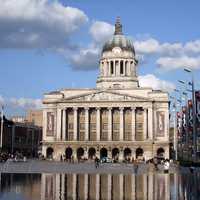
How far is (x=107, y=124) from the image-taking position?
135750mm

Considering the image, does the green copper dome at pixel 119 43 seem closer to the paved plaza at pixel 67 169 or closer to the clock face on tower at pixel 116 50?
the clock face on tower at pixel 116 50

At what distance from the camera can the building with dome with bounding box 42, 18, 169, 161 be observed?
432 feet

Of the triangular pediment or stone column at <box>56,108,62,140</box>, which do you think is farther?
stone column at <box>56,108,62,140</box>

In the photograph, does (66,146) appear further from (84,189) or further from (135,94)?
(84,189)

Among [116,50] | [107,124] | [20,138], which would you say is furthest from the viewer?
[20,138]

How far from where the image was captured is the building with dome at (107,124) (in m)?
132

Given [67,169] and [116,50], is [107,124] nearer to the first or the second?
[116,50]

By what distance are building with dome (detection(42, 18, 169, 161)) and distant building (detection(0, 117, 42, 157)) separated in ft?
96.3

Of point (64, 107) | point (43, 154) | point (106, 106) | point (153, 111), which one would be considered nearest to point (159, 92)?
point (153, 111)

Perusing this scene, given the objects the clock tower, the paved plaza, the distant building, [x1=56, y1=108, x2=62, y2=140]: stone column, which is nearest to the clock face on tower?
the clock tower

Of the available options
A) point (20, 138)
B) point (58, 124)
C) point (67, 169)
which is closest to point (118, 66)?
point (58, 124)

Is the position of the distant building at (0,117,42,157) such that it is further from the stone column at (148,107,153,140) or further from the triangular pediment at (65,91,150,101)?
the stone column at (148,107,153,140)

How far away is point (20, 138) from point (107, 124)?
54.4 metres

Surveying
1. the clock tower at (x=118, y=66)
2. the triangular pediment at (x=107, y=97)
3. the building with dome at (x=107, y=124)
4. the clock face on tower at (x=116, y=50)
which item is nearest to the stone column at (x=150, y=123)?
the building with dome at (x=107, y=124)
